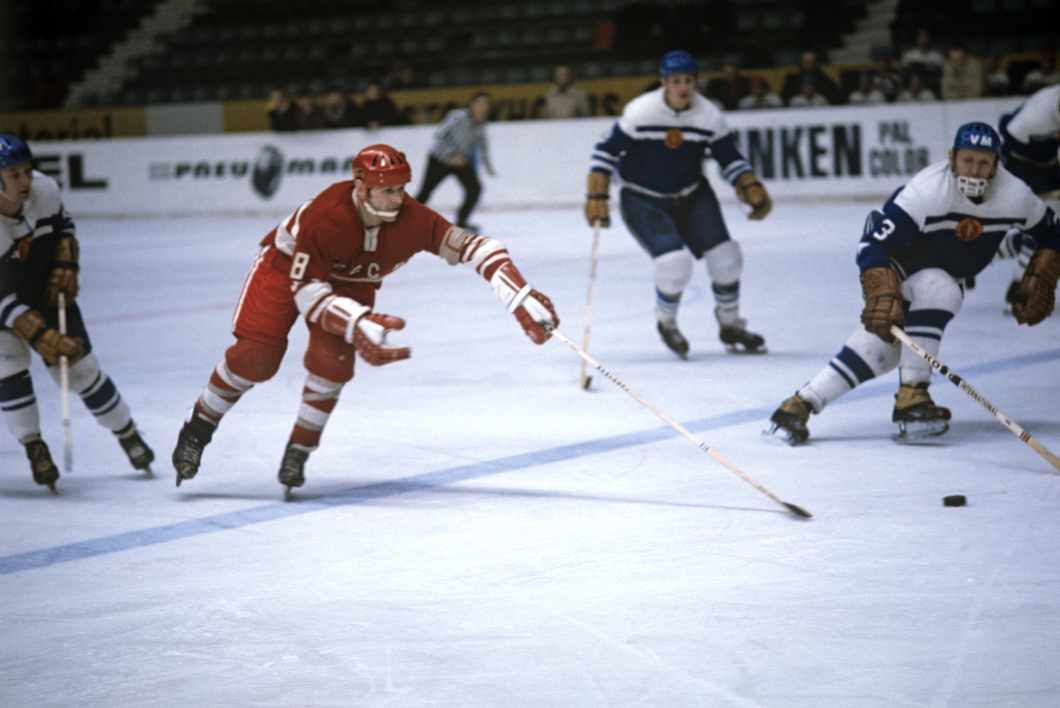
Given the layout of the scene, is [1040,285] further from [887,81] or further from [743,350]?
[887,81]

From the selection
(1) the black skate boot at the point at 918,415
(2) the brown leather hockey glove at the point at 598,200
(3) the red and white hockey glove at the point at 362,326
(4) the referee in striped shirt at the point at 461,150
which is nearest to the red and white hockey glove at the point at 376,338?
(3) the red and white hockey glove at the point at 362,326

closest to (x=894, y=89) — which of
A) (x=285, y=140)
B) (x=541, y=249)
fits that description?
(x=541, y=249)

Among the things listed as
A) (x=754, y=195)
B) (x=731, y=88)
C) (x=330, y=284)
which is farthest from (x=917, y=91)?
(x=330, y=284)

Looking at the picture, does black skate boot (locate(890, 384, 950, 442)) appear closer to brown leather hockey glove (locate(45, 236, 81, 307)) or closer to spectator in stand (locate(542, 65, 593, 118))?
brown leather hockey glove (locate(45, 236, 81, 307))

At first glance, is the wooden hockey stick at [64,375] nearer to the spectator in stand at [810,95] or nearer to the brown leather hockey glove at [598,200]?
the brown leather hockey glove at [598,200]

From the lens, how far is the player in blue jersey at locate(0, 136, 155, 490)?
13.1 ft

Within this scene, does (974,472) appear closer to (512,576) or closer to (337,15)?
(512,576)

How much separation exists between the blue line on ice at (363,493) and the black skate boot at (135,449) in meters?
0.67

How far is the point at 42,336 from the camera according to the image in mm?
4023

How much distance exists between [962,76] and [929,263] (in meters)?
9.36

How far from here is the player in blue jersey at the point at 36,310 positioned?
4.00m

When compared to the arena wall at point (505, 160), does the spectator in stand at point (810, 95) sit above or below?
above

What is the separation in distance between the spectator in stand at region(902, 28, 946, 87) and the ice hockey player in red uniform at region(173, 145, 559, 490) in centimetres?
1043

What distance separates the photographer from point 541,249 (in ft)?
35.9
